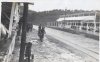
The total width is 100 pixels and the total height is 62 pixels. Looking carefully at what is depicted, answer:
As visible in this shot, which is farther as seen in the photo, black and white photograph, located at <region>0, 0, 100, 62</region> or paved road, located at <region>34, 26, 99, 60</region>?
paved road, located at <region>34, 26, 99, 60</region>

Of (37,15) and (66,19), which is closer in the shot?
(37,15)

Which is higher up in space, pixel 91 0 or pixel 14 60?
pixel 91 0

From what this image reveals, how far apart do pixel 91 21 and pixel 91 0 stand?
1892 cm

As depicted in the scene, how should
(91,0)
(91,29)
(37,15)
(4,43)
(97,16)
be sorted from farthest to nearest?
(97,16) < (91,29) < (37,15) < (4,43) < (91,0)

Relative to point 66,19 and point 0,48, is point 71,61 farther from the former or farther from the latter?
point 66,19

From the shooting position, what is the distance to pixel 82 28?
21281 millimetres

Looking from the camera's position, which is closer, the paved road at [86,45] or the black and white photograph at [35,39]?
the black and white photograph at [35,39]

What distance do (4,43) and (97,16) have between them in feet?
51.3

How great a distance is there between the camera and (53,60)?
7.18m

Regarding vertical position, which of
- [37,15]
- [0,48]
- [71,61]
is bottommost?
[71,61]

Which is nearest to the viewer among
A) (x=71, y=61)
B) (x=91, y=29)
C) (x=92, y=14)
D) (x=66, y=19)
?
(x=71, y=61)

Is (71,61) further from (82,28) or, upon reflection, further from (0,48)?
(82,28)

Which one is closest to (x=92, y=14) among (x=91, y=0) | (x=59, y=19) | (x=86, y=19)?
(x=86, y=19)

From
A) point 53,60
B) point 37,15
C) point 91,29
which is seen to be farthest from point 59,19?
point 53,60
